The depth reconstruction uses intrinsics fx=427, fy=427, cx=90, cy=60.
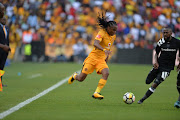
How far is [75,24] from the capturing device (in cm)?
3262

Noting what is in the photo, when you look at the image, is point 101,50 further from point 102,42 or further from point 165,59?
point 165,59

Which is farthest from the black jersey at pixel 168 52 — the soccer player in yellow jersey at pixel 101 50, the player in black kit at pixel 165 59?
the soccer player in yellow jersey at pixel 101 50

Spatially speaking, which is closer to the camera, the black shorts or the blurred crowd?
the black shorts

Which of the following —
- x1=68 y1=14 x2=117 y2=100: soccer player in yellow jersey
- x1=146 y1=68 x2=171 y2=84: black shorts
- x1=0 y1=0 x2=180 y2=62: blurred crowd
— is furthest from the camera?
x1=0 y1=0 x2=180 y2=62: blurred crowd

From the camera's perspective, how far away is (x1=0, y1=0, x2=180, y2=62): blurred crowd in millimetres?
31391

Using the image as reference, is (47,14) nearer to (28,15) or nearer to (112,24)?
(28,15)

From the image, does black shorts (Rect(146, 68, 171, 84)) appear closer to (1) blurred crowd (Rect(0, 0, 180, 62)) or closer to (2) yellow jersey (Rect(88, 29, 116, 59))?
(2) yellow jersey (Rect(88, 29, 116, 59))

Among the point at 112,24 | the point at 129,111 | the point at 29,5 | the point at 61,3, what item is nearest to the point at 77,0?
the point at 61,3

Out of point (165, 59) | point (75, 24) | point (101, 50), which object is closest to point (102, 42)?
point (101, 50)

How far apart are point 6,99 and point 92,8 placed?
23923 mm

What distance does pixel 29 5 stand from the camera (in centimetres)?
3225

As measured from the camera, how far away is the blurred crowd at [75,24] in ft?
103

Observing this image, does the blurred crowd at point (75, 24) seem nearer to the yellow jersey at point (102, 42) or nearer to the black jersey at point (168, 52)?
the yellow jersey at point (102, 42)

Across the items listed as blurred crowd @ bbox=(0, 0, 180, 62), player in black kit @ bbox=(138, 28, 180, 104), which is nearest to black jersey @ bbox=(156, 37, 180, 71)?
player in black kit @ bbox=(138, 28, 180, 104)
